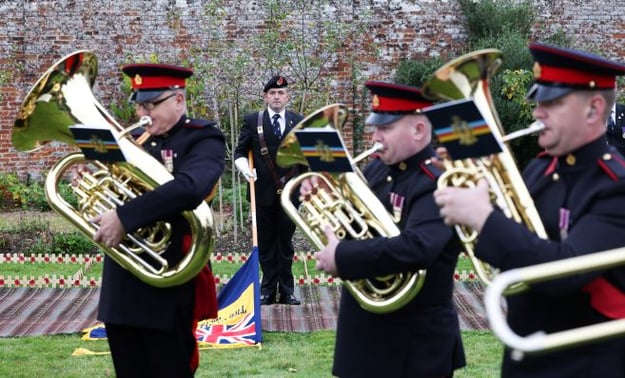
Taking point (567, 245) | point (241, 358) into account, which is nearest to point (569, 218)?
point (567, 245)

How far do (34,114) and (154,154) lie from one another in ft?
2.17

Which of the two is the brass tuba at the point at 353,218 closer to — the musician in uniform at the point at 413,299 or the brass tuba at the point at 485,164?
the musician in uniform at the point at 413,299

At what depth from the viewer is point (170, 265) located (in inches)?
181

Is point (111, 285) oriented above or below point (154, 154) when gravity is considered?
below

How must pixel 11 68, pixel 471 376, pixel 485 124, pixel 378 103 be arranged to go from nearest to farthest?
1. pixel 485 124
2. pixel 378 103
3. pixel 471 376
4. pixel 11 68

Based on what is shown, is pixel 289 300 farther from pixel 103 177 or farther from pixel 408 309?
pixel 408 309

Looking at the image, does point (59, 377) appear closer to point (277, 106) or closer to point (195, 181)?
point (195, 181)

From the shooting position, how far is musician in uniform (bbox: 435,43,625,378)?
2.96m

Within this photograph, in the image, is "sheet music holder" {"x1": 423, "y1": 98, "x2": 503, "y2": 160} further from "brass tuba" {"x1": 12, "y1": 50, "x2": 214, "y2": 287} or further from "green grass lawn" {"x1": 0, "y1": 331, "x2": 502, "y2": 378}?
"green grass lawn" {"x1": 0, "y1": 331, "x2": 502, "y2": 378}

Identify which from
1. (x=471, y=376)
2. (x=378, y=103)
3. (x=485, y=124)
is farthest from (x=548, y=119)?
(x=471, y=376)

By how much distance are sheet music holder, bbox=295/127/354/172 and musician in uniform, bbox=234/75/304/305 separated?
15.6 feet

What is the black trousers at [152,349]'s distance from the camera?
15.6 feet

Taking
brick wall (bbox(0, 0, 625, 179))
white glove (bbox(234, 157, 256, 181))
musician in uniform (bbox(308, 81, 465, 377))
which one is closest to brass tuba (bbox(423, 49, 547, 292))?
musician in uniform (bbox(308, 81, 465, 377))

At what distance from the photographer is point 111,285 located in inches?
186
